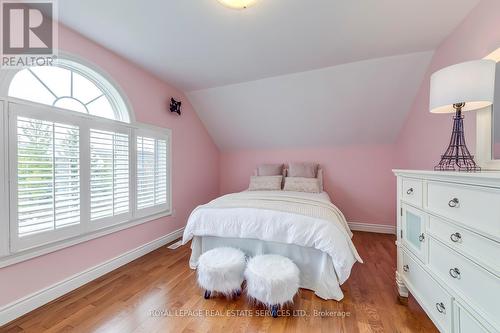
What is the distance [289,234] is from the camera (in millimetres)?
1837

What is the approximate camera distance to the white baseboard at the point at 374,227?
11.1ft

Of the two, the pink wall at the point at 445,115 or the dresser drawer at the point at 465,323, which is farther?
the pink wall at the point at 445,115

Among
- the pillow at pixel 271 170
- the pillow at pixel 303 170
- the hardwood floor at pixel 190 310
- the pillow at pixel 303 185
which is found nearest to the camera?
the hardwood floor at pixel 190 310

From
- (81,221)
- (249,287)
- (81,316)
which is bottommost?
(81,316)

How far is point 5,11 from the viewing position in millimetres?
1513

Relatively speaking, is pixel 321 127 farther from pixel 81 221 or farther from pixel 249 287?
pixel 81 221

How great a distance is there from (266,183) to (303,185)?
63cm

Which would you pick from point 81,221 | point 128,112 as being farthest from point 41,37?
point 81,221

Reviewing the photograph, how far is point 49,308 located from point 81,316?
33 centimetres

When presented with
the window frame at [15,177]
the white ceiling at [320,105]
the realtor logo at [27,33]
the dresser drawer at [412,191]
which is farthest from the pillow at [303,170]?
the realtor logo at [27,33]

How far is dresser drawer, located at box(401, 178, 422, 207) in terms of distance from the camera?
141cm

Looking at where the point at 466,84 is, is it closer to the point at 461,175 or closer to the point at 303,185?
the point at 461,175

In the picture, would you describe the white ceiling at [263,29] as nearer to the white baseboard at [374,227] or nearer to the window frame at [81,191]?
the window frame at [81,191]

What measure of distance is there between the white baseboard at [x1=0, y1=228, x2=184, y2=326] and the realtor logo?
1775 millimetres
